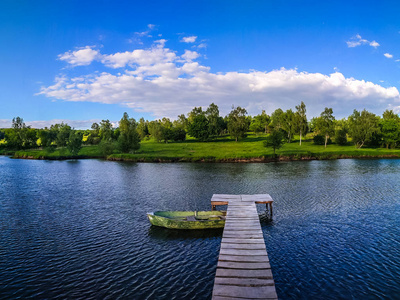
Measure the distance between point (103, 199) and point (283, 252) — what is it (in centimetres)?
2924

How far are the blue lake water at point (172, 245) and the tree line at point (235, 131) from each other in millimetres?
60259

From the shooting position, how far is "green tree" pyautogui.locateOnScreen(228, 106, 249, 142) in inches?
5310

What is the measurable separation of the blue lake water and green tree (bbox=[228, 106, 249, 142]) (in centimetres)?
9121

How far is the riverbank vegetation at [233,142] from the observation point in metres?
94.9

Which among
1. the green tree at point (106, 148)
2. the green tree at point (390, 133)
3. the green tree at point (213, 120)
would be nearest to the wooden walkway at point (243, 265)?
the green tree at point (106, 148)

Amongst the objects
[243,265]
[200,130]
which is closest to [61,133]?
[200,130]

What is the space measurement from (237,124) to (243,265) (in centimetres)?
12259

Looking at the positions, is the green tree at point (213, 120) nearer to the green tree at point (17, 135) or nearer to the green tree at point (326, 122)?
the green tree at point (326, 122)

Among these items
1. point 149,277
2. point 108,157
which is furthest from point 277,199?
point 108,157

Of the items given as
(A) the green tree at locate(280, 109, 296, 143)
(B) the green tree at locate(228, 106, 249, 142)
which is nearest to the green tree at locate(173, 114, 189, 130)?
(B) the green tree at locate(228, 106, 249, 142)

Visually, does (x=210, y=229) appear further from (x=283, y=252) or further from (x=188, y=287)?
(x=188, y=287)

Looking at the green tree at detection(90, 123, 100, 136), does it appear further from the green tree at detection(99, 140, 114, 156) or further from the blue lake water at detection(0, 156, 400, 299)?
the blue lake water at detection(0, 156, 400, 299)

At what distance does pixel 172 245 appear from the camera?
2330cm

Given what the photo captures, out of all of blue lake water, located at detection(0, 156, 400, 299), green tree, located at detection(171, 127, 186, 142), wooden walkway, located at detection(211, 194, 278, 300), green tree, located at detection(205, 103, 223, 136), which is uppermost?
green tree, located at detection(205, 103, 223, 136)
